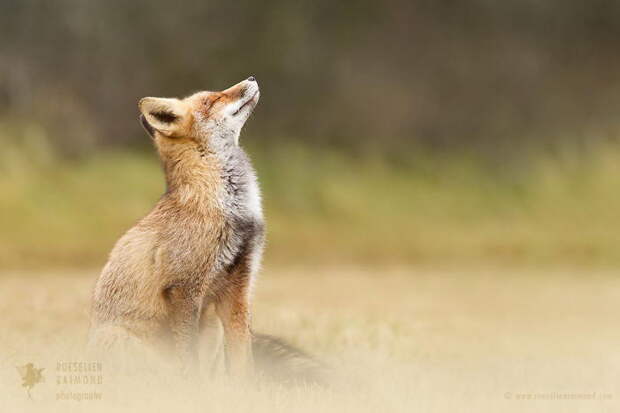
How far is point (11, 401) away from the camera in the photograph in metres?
6.24

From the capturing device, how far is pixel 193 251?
6113mm

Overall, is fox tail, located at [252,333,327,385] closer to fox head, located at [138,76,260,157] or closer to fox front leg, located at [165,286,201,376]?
fox front leg, located at [165,286,201,376]

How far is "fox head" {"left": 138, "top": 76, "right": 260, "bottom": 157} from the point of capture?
6449mm

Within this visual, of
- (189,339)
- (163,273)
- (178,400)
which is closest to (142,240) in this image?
(163,273)

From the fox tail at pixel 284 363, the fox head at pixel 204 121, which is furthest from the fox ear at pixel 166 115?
the fox tail at pixel 284 363

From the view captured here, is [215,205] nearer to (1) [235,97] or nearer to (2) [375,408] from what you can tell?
(1) [235,97]

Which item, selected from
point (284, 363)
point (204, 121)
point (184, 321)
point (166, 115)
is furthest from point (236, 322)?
point (166, 115)

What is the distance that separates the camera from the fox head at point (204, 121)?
6.45m

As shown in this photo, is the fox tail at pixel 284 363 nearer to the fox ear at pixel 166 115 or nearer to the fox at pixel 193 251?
the fox at pixel 193 251

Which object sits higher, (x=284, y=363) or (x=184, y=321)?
(x=184, y=321)

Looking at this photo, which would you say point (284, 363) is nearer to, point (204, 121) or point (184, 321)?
point (184, 321)

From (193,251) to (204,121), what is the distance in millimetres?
1099

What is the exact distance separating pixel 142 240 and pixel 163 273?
0.41m

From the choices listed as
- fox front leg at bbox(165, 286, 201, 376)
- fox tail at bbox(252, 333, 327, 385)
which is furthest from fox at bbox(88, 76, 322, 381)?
fox tail at bbox(252, 333, 327, 385)
